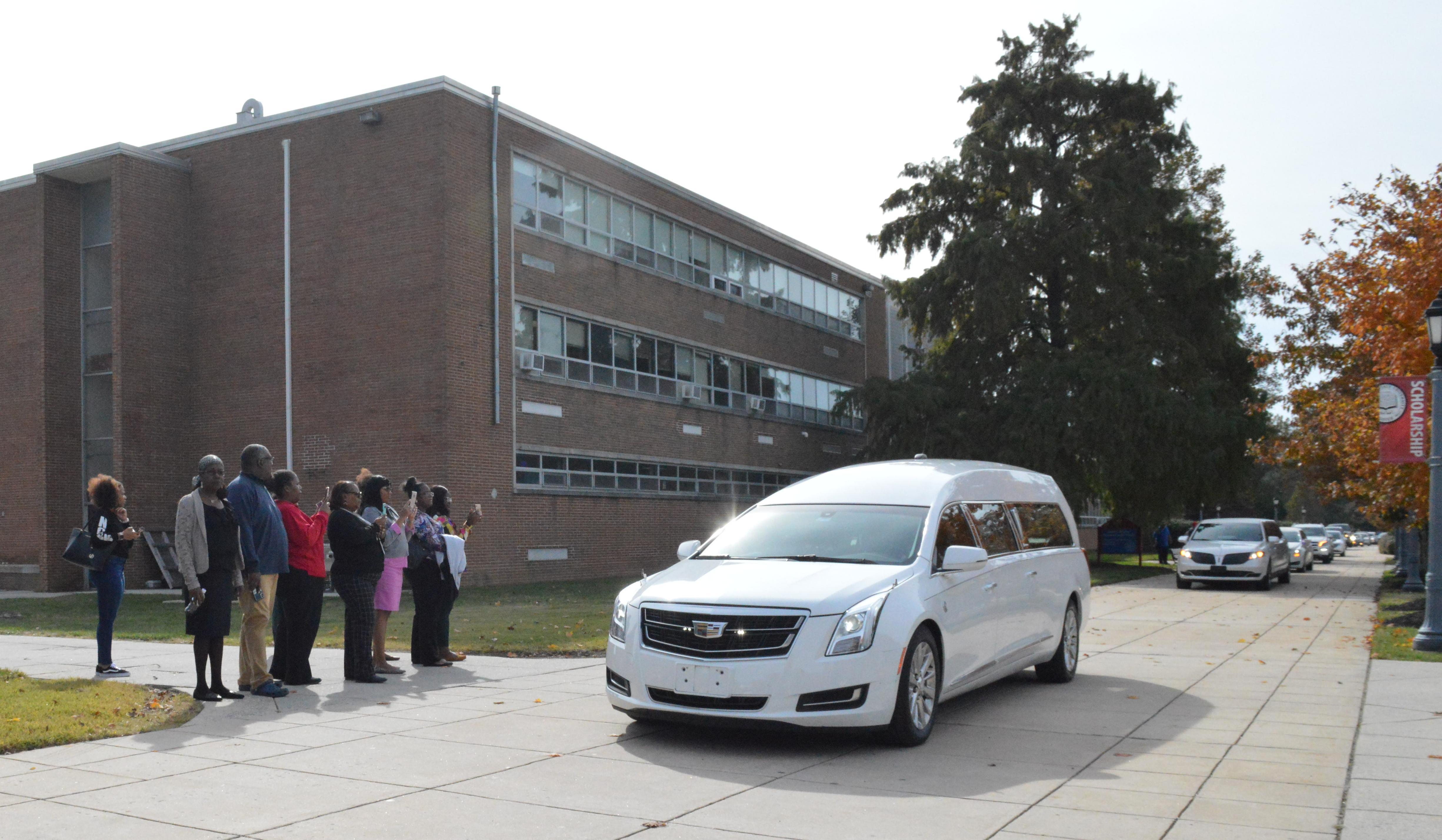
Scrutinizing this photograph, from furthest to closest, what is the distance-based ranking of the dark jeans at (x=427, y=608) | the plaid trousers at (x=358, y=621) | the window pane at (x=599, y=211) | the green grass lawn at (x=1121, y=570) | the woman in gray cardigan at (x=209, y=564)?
the window pane at (x=599, y=211)
the green grass lawn at (x=1121, y=570)
the dark jeans at (x=427, y=608)
the plaid trousers at (x=358, y=621)
the woman in gray cardigan at (x=209, y=564)

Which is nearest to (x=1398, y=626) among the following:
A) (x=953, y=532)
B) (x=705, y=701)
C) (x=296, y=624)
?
(x=953, y=532)

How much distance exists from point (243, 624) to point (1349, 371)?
1990 cm

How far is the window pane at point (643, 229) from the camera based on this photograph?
33.5 m

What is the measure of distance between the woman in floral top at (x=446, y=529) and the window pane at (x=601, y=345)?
19.2 metres

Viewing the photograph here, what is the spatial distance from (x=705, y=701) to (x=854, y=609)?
1034mm

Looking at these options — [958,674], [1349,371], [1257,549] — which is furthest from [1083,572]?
[1257,549]

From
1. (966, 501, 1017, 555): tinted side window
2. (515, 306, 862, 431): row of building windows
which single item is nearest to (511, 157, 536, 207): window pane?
(515, 306, 862, 431): row of building windows

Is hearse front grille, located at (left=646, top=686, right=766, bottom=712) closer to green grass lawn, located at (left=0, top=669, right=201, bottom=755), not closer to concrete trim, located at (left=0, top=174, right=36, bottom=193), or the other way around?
green grass lawn, located at (left=0, top=669, right=201, bottom=755)

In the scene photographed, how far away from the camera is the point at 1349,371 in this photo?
2234 cm

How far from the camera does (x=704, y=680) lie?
7.32 metres

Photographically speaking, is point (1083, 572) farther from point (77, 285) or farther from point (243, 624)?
point (77, 285)

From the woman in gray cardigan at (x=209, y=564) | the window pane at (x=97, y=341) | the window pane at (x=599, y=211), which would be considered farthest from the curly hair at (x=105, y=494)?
the window pane at (x=97, y=341)

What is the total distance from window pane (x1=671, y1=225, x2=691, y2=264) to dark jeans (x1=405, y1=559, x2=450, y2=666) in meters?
24.6

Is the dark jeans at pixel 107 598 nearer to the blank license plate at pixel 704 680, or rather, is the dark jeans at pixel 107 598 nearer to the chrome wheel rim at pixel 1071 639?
the blank license plate at pixel 704 680
